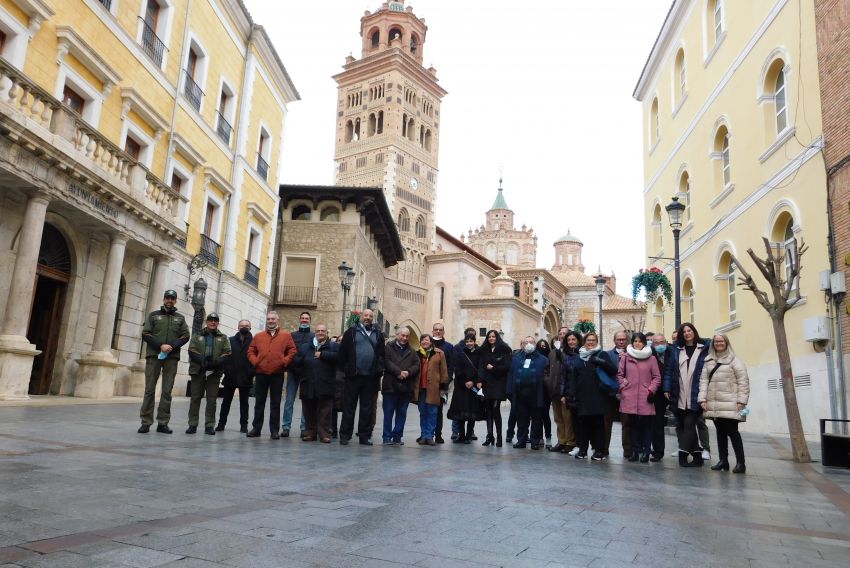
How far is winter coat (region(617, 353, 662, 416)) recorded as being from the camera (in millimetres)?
8883

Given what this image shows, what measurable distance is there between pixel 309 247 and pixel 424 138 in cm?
3957

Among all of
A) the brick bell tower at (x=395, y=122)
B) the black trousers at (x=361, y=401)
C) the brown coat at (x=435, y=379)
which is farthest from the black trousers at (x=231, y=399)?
the brick bell tower at (x=395, y=122)

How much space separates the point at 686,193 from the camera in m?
21.0

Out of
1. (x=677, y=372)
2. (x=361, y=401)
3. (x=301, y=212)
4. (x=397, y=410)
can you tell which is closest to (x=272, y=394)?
(x=361, y=401)

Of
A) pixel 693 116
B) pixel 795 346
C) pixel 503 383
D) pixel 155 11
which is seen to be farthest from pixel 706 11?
pixel 155 11

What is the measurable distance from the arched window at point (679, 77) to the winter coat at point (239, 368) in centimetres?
1739

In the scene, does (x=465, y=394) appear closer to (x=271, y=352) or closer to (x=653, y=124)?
(x=271, y=352)

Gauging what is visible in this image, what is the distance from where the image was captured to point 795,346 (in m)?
12.9

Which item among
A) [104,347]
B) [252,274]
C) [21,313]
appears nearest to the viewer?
[21,313]

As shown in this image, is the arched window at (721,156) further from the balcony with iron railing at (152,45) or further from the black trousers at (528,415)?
the balcony with iron railing at (152,45)

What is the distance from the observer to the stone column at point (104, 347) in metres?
14.5

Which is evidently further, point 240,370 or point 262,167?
point 262,167

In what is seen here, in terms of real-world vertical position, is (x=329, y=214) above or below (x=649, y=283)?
above

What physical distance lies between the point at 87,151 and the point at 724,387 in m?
12.8
